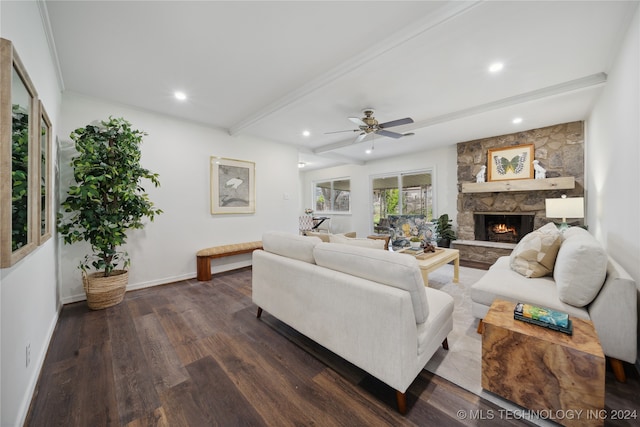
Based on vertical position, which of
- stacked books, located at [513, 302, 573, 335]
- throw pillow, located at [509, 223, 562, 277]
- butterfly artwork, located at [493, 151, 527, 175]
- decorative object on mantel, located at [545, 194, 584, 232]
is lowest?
stacked books, located at [513, 302, 573, 335]

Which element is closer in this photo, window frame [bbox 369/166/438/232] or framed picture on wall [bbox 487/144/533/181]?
framed picture on wall [bbox 487/144/533/181]

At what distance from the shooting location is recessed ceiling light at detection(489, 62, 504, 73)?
2.40 m

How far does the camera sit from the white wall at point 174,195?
9.86 feet

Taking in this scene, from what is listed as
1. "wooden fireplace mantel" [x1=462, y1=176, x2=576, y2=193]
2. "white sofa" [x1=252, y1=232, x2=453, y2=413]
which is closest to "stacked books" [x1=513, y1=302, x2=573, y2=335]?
"white sofa" [x1=252, y1=232, x2=453, y2=413]

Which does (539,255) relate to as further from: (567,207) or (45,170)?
(45,170)

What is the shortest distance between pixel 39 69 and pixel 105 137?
3.28ft

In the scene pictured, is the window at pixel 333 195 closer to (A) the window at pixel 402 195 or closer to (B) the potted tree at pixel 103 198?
(A) the window at pixel 402 195

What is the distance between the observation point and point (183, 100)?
3.23 metres

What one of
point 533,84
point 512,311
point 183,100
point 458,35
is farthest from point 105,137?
→ point 533,84

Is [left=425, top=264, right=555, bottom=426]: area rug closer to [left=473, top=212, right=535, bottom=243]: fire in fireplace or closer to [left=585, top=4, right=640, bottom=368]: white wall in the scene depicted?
[left=585, top=4, right=640, bottom=368]: white wall

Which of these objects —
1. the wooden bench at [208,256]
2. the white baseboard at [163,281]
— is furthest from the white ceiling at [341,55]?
the white baseboard at [163,281]

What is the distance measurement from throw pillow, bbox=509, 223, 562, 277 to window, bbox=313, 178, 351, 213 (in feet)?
17.9

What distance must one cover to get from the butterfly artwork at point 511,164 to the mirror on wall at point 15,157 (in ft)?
19.7

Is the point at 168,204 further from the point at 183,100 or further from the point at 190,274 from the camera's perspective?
the point at 183,100
